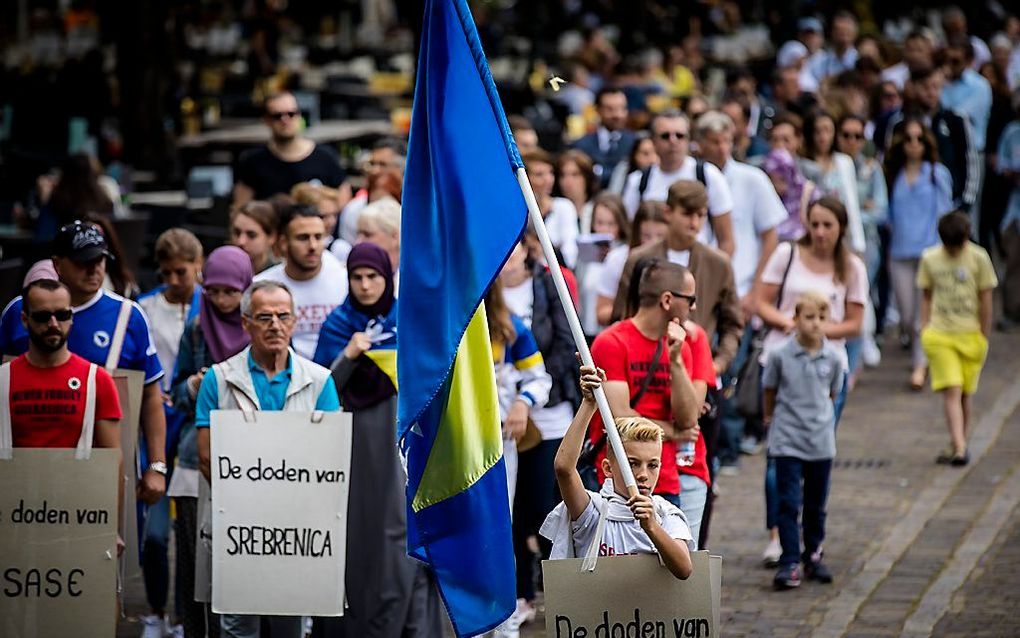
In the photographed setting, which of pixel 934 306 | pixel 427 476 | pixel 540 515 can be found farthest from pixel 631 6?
pixel 427 476

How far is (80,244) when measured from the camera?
8.55 meters

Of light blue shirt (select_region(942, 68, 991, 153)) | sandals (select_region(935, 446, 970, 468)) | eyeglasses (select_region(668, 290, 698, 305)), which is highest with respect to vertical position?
light blue shirt (select_region(942, 68, 991, 153))

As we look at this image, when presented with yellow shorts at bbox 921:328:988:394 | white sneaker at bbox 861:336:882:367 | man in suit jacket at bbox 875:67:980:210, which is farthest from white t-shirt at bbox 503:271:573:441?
man in suit jacket at bbox 875:67:980:210

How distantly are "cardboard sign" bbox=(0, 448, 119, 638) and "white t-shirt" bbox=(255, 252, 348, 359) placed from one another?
163 centimetres

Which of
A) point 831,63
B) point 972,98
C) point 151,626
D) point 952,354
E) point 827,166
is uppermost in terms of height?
point 831,63

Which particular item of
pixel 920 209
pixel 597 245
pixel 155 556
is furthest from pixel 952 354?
pixel 155 556

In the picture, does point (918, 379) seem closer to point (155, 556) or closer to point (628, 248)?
point (628, 248)

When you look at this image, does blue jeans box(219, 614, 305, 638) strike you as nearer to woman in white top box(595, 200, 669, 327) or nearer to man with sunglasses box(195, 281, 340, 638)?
man with sunglasses box(195, 281, 340, 638)

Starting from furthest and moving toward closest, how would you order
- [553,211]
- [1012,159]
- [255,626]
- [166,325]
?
[1012,159]
[553,211]
[166,325]
[255,626]

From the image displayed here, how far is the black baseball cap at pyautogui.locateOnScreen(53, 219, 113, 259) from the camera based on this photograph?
855cm

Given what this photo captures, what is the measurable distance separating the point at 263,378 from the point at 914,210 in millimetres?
8731

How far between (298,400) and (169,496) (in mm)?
1187

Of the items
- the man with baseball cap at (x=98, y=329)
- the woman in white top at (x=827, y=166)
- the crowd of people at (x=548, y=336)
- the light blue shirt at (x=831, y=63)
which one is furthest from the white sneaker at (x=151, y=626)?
the light blue shirt at (x=831, y=63)

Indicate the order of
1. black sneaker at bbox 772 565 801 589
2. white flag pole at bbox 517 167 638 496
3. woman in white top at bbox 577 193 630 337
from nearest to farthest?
white flag pole at bbox 517 167 638 496 → black sneaker at bbox 772 565 801 589 → woman in white top at bbox 577 193 630 337
